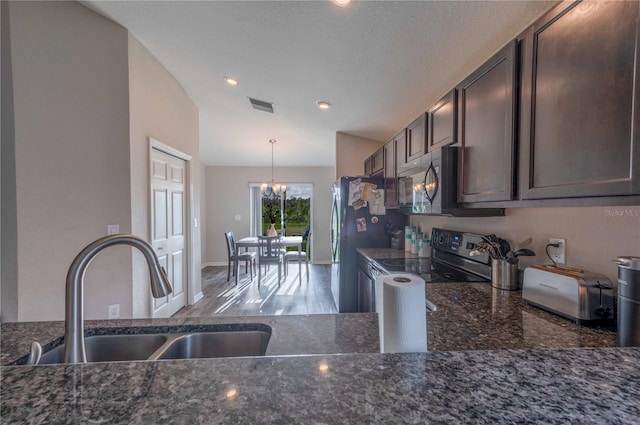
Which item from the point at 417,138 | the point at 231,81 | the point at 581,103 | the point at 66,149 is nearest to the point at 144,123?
the point at 66,149

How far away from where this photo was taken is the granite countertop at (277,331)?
32.8 inches

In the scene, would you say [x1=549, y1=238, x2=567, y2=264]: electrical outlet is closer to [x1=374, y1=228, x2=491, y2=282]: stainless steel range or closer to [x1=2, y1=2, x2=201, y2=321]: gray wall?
[x1=374, y1=228, x2=491, y2=282]: stainless steel range

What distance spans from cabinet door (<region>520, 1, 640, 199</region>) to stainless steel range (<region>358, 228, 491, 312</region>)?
0.81 m

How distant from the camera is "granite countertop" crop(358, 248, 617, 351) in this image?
33.2 inches

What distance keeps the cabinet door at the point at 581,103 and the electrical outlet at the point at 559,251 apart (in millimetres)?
422

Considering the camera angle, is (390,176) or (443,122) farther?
(390,176)

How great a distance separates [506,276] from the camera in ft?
4.62

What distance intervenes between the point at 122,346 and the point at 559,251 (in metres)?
1.89

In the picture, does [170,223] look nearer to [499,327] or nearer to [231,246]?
[231,246]

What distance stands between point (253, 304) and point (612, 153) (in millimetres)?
3638

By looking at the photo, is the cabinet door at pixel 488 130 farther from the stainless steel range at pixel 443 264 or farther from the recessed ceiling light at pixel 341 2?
the recessed ceiling light at pixel 341 2

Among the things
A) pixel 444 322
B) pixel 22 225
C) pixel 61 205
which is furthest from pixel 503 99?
pixel 22 225

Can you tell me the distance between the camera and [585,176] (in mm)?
811

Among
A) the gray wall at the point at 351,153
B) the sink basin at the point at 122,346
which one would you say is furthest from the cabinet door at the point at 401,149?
the sink basin at the point at 122,346
